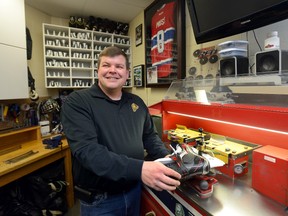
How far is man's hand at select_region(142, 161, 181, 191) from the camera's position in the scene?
72cm

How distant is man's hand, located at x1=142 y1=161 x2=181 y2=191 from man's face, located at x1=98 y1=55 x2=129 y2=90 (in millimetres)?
583

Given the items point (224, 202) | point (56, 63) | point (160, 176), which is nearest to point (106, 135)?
point (160, 176)

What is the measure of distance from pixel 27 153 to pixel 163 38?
76.8 inches

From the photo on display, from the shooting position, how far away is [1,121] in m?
2.11

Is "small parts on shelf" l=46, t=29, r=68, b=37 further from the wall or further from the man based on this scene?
the man

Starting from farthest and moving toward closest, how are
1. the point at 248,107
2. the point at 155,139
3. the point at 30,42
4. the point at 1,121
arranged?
the point at 30,42 < the point at 1,121 < the point at 155,139 < the point at 248,107

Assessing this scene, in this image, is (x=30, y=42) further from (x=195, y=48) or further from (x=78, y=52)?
(x=195, y=48)

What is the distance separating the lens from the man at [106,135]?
91cm

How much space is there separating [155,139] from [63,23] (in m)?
2.64

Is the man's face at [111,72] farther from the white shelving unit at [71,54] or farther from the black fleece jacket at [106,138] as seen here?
the white shelving unit at [71,54]

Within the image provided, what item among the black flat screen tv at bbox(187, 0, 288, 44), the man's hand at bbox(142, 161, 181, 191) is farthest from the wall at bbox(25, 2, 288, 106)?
the man's hand at bbox(142, 161, 181, 191)

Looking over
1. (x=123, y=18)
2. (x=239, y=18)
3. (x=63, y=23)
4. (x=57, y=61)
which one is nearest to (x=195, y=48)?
(x=239, y=18)

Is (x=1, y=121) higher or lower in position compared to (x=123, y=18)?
lower

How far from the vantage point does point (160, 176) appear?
2.38 ft
